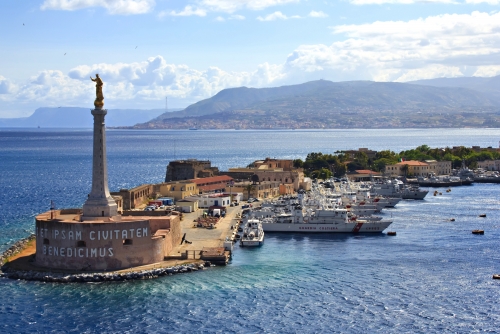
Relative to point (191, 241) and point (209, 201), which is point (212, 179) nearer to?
point (209, 201)

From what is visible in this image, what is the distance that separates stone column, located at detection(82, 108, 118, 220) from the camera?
43.6 metres

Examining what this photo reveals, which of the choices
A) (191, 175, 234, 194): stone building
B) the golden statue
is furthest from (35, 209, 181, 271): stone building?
(191, 175, 234, 194): stone building

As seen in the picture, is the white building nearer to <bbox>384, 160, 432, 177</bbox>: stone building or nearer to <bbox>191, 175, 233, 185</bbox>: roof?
<bbox>191, 175, 233, 185</bbox>: roof

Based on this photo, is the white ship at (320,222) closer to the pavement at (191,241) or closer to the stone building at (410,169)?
the pavement at (191,241)

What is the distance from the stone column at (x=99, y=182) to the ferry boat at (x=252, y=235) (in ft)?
38.0

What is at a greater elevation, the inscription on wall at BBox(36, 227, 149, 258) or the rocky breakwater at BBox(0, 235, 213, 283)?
the inscription on wall at BBox(36, 227, 149, 258)

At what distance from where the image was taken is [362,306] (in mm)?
35562

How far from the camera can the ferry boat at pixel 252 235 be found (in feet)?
170

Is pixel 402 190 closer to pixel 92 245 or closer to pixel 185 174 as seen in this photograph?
pixel 185 174

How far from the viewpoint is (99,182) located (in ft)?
144

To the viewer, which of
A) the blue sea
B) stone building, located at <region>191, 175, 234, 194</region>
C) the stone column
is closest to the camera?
the blue sea

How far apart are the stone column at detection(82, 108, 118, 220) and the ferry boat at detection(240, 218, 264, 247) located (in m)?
11.6

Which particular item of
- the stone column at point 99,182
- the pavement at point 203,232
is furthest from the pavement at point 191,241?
the stone column at point 99,182

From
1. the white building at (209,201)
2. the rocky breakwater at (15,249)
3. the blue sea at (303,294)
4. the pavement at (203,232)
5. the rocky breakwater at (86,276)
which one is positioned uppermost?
the white building at (209,201)
